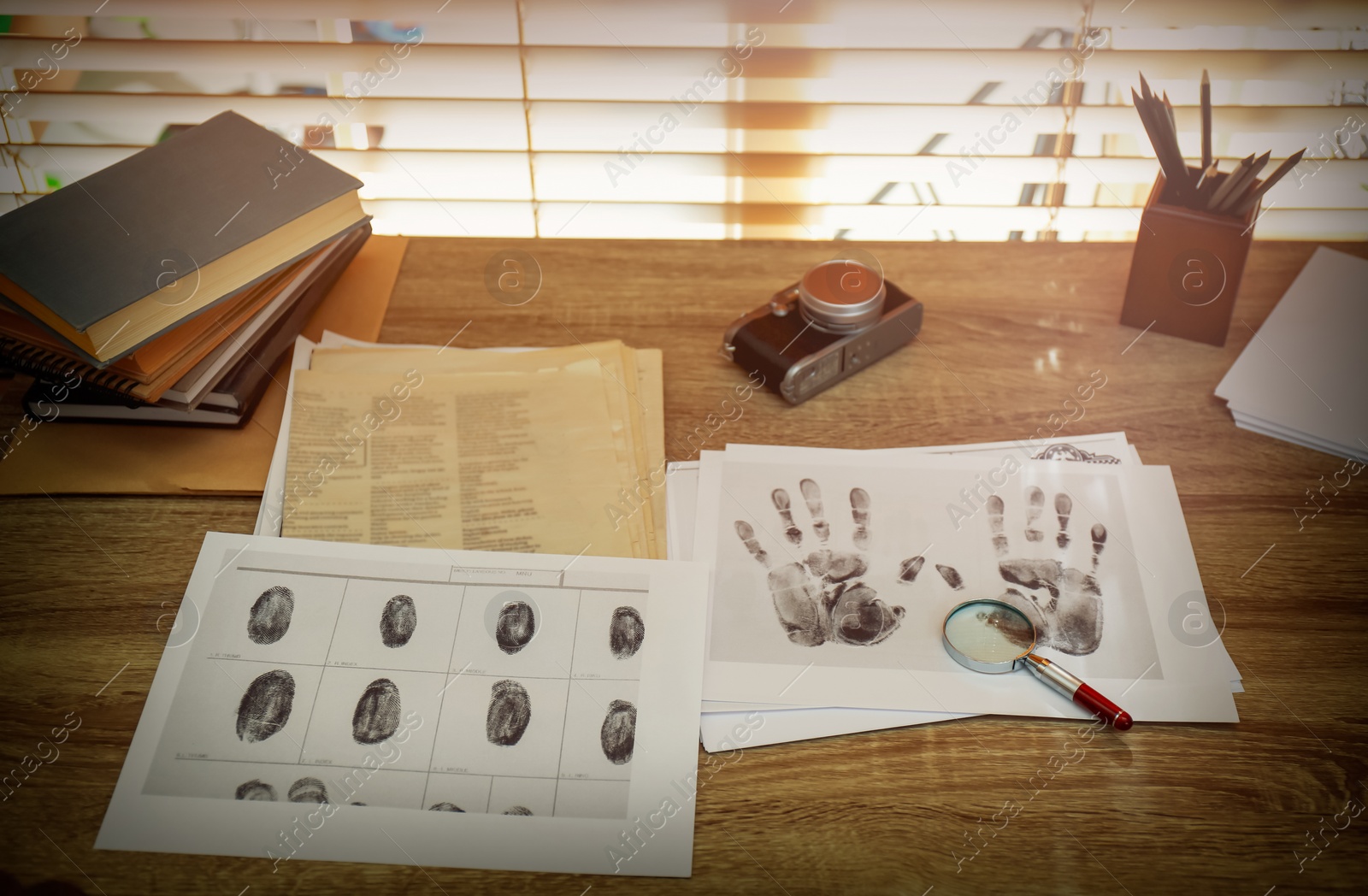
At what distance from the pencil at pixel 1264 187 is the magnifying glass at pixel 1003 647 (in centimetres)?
52

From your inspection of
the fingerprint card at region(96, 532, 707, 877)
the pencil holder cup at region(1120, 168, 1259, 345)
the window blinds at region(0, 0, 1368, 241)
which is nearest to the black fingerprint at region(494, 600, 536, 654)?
the fingerprint card at region(96, 532, 707, 877)

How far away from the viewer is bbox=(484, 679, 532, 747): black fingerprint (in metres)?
0.74

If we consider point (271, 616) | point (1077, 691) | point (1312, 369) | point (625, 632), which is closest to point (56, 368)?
point (271, 616)

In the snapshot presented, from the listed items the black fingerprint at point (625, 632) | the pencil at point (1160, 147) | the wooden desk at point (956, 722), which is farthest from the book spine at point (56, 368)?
the pencil at point (1160, 147)

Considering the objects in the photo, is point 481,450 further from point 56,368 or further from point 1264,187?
point 1264,187

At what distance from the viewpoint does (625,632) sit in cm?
80

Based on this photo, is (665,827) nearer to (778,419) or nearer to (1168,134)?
(778,419)

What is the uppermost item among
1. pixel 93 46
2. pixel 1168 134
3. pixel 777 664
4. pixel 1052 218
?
pixel 93 46

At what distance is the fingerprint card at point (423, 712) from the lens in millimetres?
691

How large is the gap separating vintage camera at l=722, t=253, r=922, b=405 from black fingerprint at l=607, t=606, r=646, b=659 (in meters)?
0.33

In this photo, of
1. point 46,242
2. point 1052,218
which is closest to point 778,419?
point 46,242

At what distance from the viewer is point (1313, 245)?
121 centimetres

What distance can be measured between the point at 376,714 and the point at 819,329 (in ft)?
1.94

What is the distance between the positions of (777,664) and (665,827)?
0.16 m
